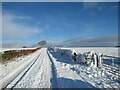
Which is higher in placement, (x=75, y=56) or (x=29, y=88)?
(x=75, y=56)

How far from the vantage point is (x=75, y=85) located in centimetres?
438

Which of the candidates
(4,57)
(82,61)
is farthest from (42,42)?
(82,61)

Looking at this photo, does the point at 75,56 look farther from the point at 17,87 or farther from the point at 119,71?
the point at 17,87

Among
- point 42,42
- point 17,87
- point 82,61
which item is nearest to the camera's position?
point 17,87

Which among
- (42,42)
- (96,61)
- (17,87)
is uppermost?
(42,42)

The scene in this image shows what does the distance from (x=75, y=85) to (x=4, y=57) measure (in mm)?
12420

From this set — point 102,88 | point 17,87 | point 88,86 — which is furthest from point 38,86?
point 102,88

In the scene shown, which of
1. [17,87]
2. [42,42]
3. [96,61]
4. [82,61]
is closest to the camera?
[17,87]

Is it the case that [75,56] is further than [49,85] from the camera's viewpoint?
Yes

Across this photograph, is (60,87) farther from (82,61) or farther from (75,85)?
(82,61)

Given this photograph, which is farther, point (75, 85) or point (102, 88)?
point (75, 85)

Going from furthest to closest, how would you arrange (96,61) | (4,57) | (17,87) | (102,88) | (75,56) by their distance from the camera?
(4,57) → (75,56) → (96,61) → (17,87) → (102,88)

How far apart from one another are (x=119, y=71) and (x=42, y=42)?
83.5 metres

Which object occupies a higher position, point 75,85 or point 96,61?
point 96,61
